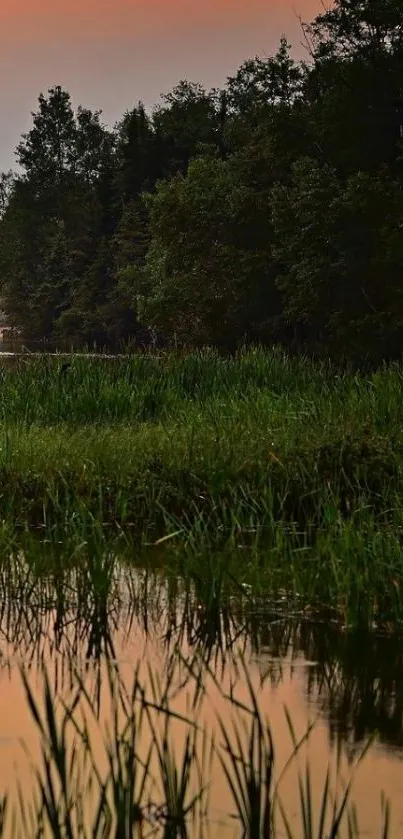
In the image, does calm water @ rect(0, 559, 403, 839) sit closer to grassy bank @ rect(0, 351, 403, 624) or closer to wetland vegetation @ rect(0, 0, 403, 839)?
wetland vegetation @ rect(0, 0, 403, 839)

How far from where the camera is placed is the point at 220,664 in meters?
5.96

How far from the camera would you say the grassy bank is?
7098 mm

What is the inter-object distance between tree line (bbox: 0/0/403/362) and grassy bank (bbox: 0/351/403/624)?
63.4 feet

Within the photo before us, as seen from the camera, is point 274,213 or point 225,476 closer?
point 225,476

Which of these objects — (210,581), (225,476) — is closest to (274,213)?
(225,476)

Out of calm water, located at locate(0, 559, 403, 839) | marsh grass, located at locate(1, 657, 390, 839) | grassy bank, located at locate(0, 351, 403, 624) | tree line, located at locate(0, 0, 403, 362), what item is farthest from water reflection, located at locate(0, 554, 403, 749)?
tree line, located at locate(0, 0, 403, 362)

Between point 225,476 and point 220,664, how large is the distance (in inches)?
164

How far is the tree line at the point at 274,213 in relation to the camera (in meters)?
38.7

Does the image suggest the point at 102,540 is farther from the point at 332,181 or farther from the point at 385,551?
the point at 332,181

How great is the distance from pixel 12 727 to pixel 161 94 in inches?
2920

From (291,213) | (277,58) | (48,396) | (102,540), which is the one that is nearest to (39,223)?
(277,58)

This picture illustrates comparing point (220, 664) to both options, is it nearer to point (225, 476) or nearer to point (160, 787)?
point (160, 787)

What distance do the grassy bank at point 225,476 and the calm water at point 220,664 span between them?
258 mm

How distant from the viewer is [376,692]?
18.4ft
